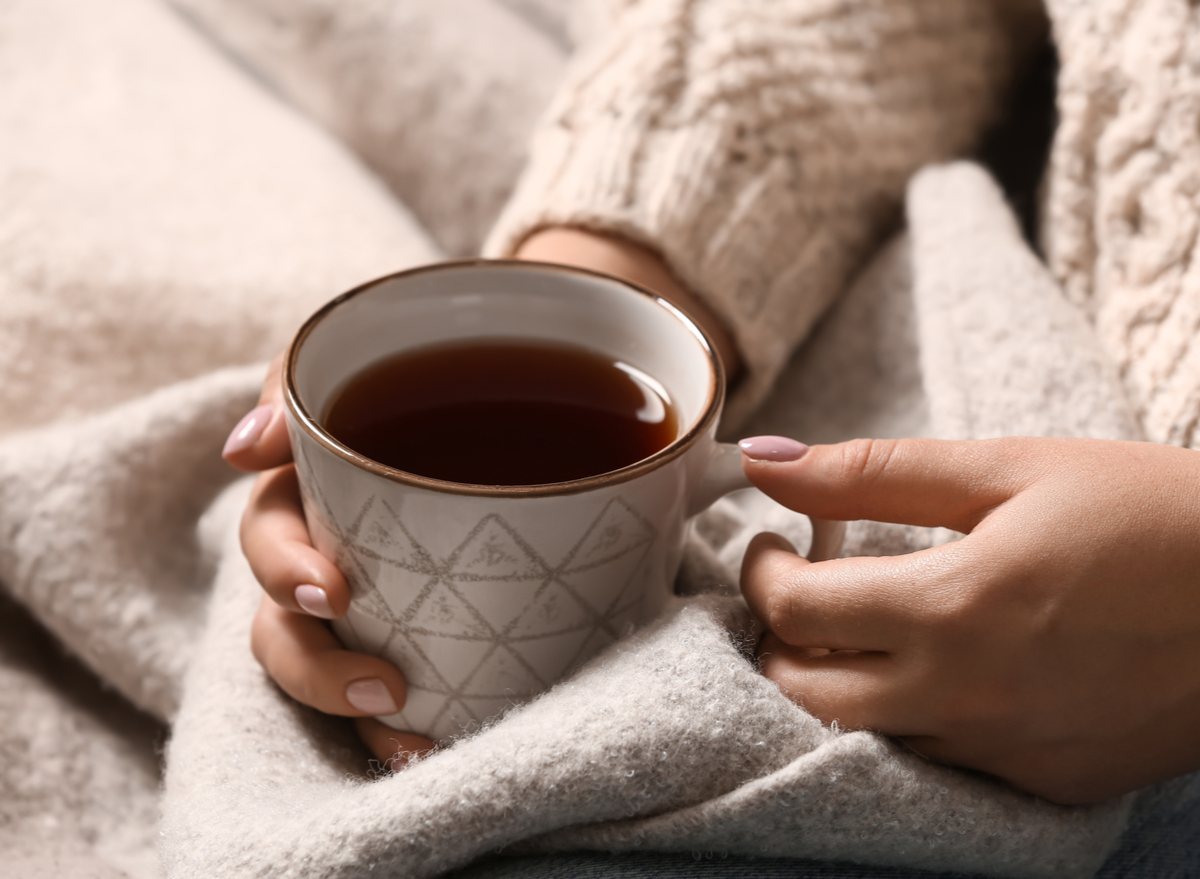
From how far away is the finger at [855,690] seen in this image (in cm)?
39

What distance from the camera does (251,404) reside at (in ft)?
2.11

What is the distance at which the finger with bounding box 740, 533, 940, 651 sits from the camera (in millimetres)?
385

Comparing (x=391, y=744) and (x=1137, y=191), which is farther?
(x=1137, y=191)

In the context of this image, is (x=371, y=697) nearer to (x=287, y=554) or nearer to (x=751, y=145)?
(x=287, y=554)

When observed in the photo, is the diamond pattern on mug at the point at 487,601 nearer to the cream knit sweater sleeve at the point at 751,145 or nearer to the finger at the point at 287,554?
the finger at the point at 287,554

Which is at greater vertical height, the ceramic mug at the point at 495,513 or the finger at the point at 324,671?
the ceramic mug at the point at 495,513

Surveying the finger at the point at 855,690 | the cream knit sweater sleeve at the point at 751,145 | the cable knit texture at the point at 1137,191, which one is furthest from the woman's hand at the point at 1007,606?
the cream knit sweater sleeve at the point at 751,145

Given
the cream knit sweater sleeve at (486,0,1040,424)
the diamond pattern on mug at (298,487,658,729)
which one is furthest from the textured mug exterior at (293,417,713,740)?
the cream knit sweater sleeve at (486,0,1040,424)

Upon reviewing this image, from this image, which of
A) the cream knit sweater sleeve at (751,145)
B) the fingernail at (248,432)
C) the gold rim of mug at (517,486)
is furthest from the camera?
the cream knit sweater sleeve at (751,145)

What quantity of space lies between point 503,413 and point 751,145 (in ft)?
1.13

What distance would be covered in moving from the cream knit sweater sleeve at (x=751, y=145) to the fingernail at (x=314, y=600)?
33 centimetres

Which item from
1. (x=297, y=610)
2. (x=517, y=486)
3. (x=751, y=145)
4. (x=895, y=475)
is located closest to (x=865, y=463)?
(x=895, y=475)

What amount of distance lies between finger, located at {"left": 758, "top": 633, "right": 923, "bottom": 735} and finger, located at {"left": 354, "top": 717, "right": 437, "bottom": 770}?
161 mm

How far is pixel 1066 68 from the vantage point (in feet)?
2.18
